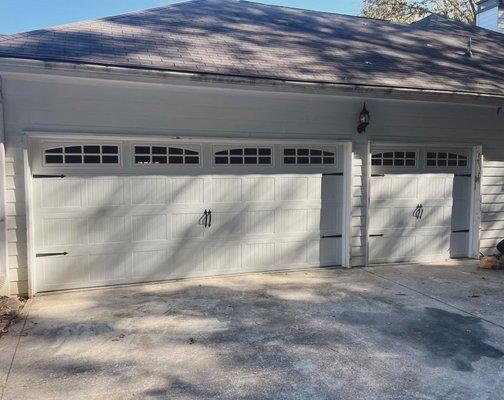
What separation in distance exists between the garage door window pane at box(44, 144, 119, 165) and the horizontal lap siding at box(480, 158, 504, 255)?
5.82 m

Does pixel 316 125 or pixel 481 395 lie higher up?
pixel 316 125

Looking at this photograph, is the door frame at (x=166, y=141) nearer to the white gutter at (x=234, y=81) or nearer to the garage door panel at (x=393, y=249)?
the garage door panel at (x=393, y=249)

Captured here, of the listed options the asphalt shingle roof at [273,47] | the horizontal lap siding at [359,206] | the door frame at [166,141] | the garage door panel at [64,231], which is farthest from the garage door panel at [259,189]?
the garage door panel at [64,231]

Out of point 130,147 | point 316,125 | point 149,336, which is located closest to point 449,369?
point 149,336

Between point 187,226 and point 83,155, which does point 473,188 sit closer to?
point 187,226

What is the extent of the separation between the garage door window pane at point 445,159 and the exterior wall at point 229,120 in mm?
254

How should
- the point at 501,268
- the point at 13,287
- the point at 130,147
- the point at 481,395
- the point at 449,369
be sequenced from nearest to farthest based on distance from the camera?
the point at 481,395
the point at 449,369
the point at 13,287
the point at 130,147
the point at 501,268

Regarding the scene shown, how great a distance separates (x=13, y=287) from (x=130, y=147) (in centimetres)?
210

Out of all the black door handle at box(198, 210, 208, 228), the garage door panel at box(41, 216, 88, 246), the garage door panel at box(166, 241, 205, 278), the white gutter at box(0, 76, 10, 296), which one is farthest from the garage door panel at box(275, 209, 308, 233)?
the white gutter at box(0, 76, 10, 296)

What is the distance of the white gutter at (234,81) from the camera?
14.3ft

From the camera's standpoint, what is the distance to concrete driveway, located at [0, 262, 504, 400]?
115 inches

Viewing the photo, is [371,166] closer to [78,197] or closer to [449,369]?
[449,369]

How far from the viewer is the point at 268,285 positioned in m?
5.47

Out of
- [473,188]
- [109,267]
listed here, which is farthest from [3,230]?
[473,188]
